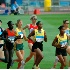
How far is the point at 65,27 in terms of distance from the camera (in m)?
13.2

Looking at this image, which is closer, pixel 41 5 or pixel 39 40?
pixel 39 40

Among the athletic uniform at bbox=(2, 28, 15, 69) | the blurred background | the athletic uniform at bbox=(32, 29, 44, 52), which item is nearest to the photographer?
the athletic uniform at bbox=(2, 28, 15, 69)

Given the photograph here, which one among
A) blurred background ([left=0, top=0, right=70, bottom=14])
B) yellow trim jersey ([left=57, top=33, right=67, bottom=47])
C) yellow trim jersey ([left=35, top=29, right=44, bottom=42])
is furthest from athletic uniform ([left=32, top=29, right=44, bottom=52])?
blurred background ([left=0, top=0, right=70, bottom=14])

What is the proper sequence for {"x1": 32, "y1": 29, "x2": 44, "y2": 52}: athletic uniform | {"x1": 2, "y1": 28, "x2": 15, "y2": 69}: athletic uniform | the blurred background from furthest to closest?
1. the blurred background
2. {"x1": 32, "y1": 29, "x2": 44, "y2": 52}: athletic uniform
3. {"x1": 2, "y1": 28, "x2": 15, "y2": 69}: athletic uniform

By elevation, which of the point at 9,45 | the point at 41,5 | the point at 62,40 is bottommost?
the point at 41,5

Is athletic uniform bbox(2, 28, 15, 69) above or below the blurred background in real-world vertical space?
above

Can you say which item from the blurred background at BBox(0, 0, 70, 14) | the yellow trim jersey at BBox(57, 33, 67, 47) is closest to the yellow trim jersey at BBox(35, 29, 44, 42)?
the yellow trim jersey at BBox(57, 33, 67, 47)

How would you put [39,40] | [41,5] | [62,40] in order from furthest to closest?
[41,5] < [39,40] < [62,40]

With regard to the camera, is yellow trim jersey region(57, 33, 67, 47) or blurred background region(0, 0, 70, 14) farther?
blurred background region(0, 0, 70, 14)

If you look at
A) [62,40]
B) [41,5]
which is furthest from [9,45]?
[41,5]

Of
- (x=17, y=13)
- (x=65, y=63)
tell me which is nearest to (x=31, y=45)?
(x=65, y=63)

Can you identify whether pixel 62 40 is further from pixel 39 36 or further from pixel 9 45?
pixel 9 45

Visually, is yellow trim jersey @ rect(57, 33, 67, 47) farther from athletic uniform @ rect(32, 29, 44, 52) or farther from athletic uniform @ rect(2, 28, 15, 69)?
athletic uniform @ rect(2, 28, 15, 69)

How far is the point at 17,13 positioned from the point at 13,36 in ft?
97.7
